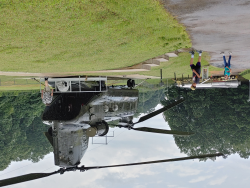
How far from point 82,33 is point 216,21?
4.79m

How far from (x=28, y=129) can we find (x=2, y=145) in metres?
11.0

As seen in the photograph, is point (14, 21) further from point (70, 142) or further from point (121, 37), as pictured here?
point (70, 142)

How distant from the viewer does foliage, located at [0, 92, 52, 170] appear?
44.1 m

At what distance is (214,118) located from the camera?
37281 millimetres

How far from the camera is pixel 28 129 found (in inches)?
2345

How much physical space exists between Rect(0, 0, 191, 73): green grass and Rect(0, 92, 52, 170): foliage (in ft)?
96.0

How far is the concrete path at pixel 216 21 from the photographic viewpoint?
27.5 ft

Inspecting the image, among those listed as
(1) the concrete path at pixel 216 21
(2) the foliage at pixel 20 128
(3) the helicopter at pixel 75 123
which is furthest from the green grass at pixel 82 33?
(2) the foliage at pixel 20 128

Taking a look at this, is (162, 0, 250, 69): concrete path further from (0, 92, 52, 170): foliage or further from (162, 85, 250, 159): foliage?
(0, 92, 52, 170): foliage

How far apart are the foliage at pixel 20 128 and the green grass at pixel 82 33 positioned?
29.3 m

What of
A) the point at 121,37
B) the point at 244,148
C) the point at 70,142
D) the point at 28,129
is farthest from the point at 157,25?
the point at 28,129

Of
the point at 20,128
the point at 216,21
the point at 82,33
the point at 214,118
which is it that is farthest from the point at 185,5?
the point at 20,128

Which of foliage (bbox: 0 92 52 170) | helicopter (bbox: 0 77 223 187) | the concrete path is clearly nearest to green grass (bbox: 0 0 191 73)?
the concrete path

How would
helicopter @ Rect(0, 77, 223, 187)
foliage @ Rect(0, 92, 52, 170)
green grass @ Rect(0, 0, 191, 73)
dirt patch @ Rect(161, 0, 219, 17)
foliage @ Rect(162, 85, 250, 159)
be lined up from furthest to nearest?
foliage @ Rect(0, 92, 52, 170) < foliage @ Rect(162, 85, 250, 159) < helicopter @ Rect(0, 77, 223, 187) < dirt patch @ Rect(161, 0, 219, 17) < green grass @ Rect(0, 0, 191, 73)
